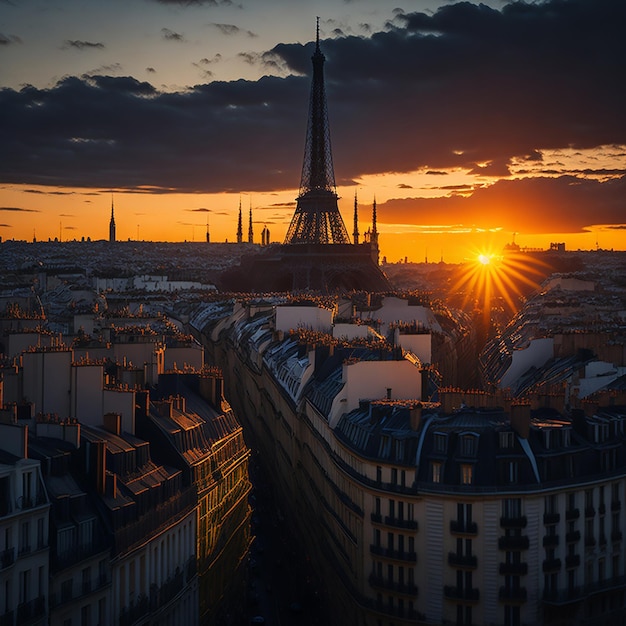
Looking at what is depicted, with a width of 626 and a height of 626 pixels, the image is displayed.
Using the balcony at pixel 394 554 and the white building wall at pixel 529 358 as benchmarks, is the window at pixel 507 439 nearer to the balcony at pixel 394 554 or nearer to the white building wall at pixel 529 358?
the balcony at pixel 394 554

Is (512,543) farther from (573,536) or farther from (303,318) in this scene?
(303,318)

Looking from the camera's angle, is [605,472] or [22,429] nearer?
[22,429]

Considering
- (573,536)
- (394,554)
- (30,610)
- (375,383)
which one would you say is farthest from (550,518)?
(30,610)

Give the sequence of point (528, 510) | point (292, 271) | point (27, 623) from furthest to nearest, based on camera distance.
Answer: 1. point (292, 271)
2. point (528, 510)
3. point (27, 623)

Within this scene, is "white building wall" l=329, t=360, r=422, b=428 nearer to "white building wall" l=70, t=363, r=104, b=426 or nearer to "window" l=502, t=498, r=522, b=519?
"white building wall" l=70, t=363, r=104, b=426

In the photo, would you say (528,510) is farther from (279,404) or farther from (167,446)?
Result: (279,404)

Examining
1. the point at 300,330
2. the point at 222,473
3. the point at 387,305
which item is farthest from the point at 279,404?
the point at 387,305
